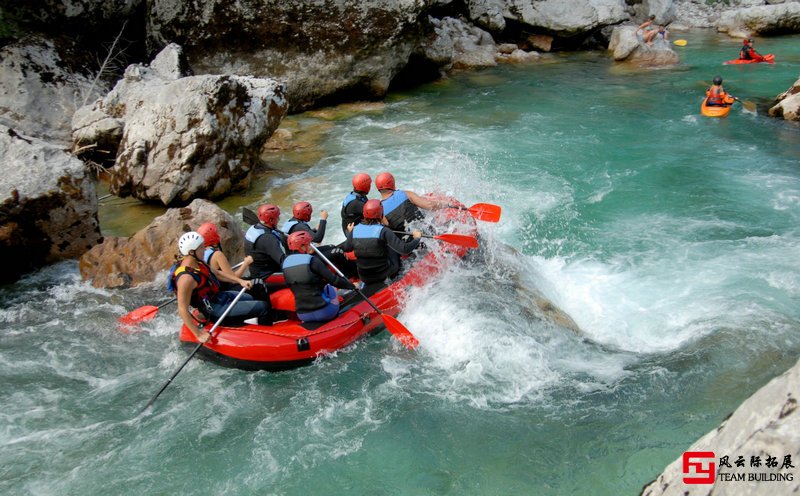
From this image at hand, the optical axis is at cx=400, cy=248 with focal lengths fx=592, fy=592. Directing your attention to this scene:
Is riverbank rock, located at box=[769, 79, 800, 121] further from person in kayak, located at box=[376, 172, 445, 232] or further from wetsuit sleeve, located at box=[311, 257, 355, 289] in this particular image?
wetsuit sleeve, located at box=[311, 257, 355, 289]

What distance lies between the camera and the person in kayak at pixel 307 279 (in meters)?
5.55

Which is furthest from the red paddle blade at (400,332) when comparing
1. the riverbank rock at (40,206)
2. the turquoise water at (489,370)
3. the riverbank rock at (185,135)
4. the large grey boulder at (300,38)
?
the large grey boulder at (300,38)

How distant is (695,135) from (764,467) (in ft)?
38.6

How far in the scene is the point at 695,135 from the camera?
12125 millimetres

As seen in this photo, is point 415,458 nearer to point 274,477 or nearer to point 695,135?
point 274,477

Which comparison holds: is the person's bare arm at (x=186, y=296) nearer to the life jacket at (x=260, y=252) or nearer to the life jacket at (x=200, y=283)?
the life jacket at (x=200, y=283)

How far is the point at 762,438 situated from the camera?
1.95 meters

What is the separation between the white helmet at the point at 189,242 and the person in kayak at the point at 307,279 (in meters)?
0.82

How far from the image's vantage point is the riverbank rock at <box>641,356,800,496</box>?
1848 millimetres

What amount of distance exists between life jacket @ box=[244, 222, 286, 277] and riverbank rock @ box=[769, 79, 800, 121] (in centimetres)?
1166

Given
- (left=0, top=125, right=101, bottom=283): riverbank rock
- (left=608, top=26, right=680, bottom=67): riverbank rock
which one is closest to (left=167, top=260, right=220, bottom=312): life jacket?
(left=0, top=125, right=101, bottom=283): riverbank rock

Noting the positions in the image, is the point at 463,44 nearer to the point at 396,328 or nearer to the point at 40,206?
the point at 40,206

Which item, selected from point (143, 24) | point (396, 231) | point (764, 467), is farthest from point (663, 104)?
point (764, 467)

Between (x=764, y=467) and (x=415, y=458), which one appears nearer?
(x=764, y=467)
